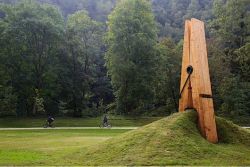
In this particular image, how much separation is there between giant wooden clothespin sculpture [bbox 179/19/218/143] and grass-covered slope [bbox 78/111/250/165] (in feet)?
1.44

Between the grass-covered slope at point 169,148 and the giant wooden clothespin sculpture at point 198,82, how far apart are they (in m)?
0.44

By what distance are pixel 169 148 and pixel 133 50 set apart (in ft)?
105

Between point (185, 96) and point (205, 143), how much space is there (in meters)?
2.96

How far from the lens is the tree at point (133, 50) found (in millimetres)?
44812

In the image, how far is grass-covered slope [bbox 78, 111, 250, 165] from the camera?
1322 cm

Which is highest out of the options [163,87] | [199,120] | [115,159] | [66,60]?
[66,60]

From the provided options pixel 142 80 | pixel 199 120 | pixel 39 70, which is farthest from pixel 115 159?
pixel 39 70

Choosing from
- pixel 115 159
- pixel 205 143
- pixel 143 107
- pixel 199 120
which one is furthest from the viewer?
pixel 143 107

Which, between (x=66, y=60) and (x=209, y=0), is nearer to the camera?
(x=66, y=60)

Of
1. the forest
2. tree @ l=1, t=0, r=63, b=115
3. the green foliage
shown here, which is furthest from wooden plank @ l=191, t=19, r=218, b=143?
tree @ l=1, t=0, r=63, b=115

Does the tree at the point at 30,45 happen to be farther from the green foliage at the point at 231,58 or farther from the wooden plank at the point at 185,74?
the wooden plank at the point at 185,74

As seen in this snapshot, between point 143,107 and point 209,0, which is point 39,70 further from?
point 209,0

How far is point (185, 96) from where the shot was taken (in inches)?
686

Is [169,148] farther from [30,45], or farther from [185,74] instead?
[30,45]
